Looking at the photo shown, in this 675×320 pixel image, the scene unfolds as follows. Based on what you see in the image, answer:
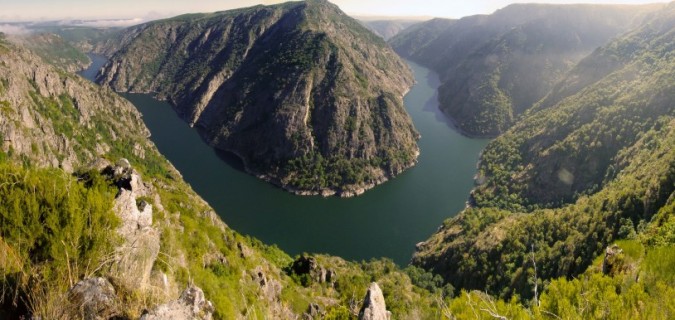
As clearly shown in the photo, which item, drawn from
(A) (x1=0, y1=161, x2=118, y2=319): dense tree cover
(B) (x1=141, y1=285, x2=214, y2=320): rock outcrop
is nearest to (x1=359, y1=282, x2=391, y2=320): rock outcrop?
(B) (x1=141, y1=285, x2=214, y2=320): rock outcrop

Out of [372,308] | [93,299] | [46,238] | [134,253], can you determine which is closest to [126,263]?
[134,253]

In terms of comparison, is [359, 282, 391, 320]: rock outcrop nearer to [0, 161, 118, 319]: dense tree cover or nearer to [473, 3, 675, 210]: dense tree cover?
[0, 161, 118, 319]: dense tree cover

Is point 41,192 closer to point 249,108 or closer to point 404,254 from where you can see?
point 404,254

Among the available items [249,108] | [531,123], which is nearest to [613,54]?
[531,123]

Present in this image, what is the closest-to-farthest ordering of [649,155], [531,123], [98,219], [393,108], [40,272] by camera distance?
[40,272], [98,219], [649,155], [531,123], [393,108]

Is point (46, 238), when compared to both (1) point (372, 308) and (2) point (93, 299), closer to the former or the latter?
(2) point (93, 299)

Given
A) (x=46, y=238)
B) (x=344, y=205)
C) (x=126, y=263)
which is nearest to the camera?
(x=126, y=263)
